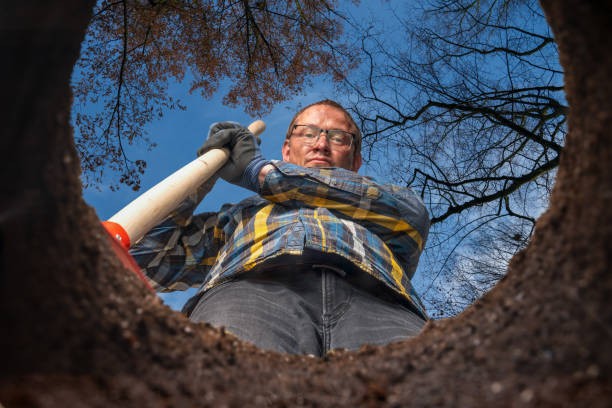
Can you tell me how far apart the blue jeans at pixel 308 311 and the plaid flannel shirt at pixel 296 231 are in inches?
2.9

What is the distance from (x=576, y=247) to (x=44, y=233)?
77 centimetres

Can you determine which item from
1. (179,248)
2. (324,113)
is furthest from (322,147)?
(179,248)

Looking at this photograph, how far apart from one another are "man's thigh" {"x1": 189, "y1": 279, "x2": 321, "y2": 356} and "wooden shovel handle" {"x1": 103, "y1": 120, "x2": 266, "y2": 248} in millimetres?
490

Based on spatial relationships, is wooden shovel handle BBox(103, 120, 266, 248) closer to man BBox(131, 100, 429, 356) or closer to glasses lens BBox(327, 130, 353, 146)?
man BBox(131, 100, 429, 356)

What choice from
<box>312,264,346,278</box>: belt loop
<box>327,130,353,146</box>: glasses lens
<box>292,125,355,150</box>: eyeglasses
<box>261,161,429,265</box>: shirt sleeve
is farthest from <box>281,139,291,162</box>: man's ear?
<box>312,264,346,278</box>: belt loop

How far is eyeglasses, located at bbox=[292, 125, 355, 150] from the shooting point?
323cm

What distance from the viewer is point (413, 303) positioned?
2.12 metres

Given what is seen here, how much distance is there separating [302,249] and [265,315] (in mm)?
378

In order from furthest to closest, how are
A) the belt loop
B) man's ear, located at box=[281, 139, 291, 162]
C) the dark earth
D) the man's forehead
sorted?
1. man's ear, located at box=[281, 139, 291, 162]
2. the man's forehead
3. the belt loop
4. the dark earth

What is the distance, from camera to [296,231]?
6.75 feet

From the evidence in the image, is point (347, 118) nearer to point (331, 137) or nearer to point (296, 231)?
point (331, 137)

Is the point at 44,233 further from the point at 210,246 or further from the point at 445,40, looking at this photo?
the point at 445,40

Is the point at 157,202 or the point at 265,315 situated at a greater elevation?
the point at 157,202

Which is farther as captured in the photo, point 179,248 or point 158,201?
point 179,248
